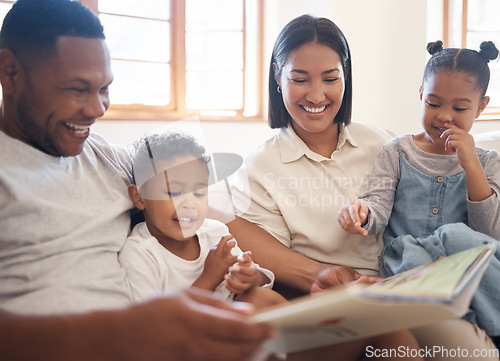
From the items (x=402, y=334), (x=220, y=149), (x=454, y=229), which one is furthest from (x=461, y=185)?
(x=220, y=149)

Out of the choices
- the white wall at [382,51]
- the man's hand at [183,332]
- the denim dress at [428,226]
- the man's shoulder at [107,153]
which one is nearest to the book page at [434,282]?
the man's hand at [183,332]

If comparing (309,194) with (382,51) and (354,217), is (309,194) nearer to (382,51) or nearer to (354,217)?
(354,217)

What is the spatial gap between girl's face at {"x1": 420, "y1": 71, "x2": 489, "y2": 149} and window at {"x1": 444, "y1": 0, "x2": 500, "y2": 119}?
2.65m

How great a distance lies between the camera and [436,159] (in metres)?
1.51

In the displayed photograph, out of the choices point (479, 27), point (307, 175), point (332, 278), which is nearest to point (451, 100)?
point (307, 175)

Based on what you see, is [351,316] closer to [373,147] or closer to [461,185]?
[461,185]

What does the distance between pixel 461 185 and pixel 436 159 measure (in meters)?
0.11

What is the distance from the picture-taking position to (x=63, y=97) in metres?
1.08

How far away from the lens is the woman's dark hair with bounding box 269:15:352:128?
1552 mm

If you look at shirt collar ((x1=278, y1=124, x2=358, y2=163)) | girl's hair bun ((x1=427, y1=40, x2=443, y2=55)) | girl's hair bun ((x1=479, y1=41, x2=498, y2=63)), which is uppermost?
girl's hair bun ((x1=427, y1=40, x2=443, y2=55))

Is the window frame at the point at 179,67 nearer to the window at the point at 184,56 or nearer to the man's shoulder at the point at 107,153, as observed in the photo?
the window at the point at 184,56

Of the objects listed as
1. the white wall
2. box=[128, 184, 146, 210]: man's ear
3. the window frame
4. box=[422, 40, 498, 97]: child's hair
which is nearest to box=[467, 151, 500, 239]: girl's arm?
box=[422, 40, 498, 97]: child's hair

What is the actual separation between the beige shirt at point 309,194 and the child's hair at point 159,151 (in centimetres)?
30

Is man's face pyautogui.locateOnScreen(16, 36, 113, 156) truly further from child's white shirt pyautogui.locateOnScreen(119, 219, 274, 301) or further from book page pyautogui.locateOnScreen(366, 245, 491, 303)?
book page pyautogui.locateOnScreen(366, 245, 491, 303)
